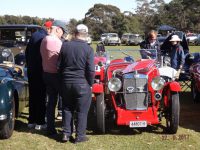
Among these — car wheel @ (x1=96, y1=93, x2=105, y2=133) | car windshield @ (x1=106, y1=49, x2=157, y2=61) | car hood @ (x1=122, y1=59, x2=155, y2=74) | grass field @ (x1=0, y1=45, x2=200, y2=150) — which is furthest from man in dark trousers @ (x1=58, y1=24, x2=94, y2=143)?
car windshield @ (x1=106, y1=49, x2=157, y2=61)

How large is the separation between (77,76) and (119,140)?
1.30 metres

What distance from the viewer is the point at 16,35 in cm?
1416

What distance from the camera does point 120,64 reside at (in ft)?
24.0

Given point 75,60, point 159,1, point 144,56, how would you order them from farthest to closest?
point 159,1
point 144,56
point 75,60

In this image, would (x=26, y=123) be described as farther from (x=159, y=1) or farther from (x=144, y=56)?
(x=159, y=1)

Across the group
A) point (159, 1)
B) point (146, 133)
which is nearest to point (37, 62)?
point (146, 133)

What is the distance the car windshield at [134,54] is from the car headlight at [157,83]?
1.54 metres

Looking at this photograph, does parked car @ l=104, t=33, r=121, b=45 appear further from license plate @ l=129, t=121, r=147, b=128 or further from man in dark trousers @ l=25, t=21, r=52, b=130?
license plate @ l=129, t=121, r=147, b=128

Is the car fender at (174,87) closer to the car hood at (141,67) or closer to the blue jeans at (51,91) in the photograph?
the car hood at (141,67)

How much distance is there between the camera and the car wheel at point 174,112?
20.7 ft

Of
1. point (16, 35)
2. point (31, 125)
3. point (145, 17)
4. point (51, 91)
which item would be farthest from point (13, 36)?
point (145, 17)

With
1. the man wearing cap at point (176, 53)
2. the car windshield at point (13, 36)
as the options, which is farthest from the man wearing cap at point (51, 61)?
the car windshield at point (13, 36)

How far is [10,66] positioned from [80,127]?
2.33 metres

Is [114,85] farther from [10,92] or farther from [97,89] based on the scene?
[10,92]
